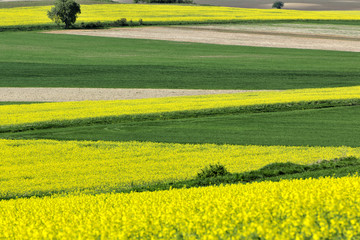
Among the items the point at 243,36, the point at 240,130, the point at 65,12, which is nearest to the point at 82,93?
the point at 240,130

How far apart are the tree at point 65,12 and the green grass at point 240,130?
48.8 meters

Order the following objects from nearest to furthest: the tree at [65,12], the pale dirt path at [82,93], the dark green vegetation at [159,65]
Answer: the pale dirt path at [82,93], the dark green vegetation at [159,65], the tree at [65,12]

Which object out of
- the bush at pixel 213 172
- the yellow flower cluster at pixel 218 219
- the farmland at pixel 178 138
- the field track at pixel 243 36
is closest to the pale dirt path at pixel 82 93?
the farmland at pixel 178 138

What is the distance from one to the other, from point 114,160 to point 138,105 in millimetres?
14176

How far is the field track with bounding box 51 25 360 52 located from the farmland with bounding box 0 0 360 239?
1.68 ft

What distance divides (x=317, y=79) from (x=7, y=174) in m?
35.9

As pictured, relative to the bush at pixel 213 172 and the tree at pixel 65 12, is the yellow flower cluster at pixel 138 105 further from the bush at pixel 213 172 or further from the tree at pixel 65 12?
the tree at pixel 65 12

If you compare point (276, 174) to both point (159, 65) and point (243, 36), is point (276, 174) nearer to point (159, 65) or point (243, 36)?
point (159, 65)

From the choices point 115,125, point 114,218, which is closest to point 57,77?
point 115,125

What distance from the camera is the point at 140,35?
241 ft

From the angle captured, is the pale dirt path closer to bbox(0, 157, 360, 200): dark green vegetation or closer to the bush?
the bush

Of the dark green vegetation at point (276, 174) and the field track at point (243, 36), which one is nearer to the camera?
the dark green vegetation at point (276, 174)

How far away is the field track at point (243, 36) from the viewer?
6844 centimetres

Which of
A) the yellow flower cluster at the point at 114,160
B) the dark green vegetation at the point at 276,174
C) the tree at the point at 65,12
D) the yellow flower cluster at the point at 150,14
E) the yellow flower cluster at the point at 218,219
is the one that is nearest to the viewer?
the yellow flower cluster at the point at 218,219
